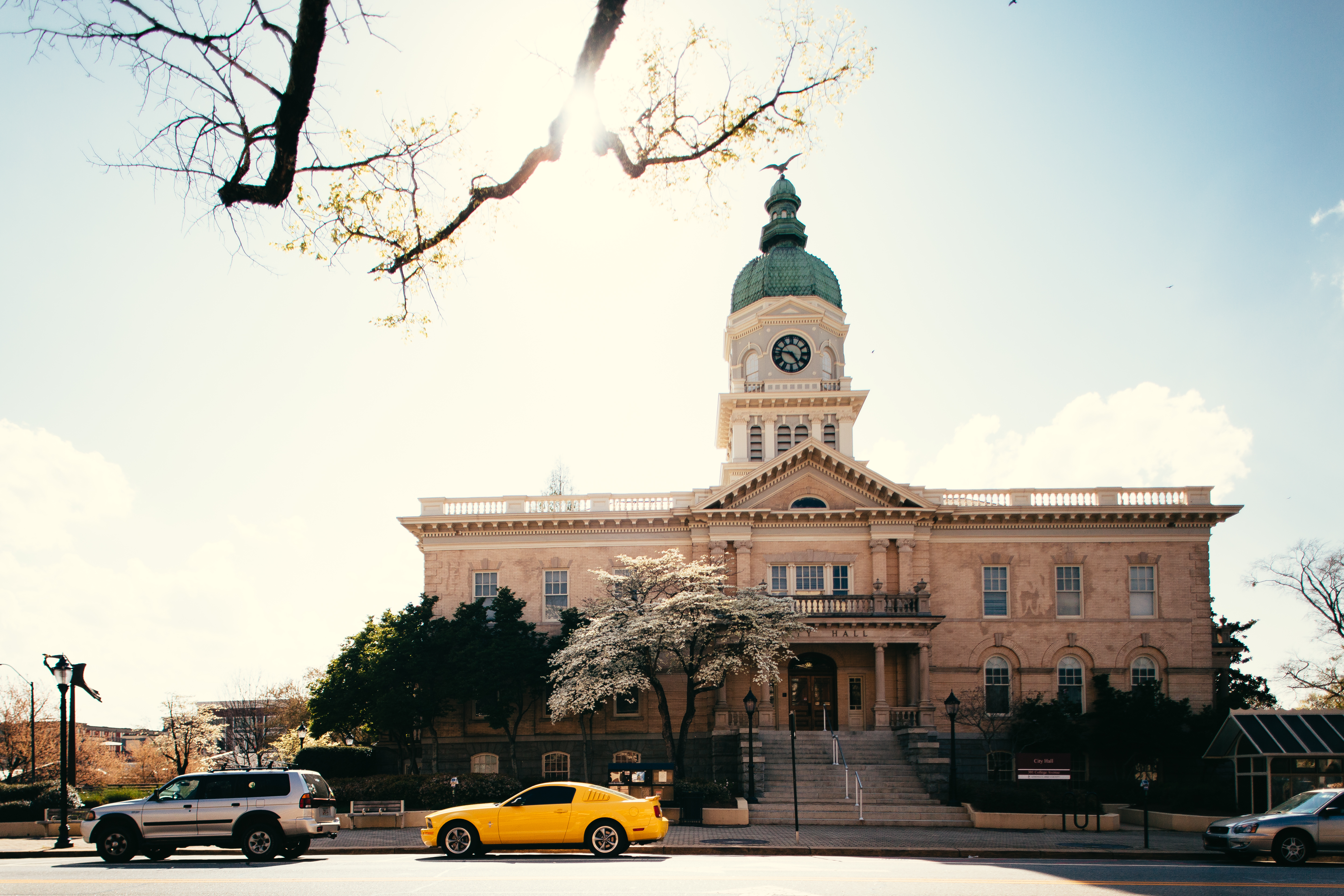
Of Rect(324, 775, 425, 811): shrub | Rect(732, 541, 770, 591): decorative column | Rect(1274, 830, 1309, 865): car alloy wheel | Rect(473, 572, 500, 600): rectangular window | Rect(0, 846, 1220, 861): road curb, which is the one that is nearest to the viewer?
Rect(1274, 830, 1309, 865): car alloy wheel

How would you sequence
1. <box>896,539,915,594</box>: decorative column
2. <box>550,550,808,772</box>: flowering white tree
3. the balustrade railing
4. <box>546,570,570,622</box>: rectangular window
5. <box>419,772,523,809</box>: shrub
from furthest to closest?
<box>546,570,570,622</box>: rectangular window → <box>896,539,915,594</box>: decorative column → the balustrade railing → <box>550,550,808,772</box>: flowering white tree → <box>419,772,523,809</box>: shrub

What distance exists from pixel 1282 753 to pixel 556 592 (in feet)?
Result: 83.8

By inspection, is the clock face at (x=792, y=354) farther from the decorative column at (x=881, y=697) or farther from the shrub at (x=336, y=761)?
the shrub at (x=336, y=761)

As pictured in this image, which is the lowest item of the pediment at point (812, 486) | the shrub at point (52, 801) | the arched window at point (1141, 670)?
the shrub at point (52, 801)

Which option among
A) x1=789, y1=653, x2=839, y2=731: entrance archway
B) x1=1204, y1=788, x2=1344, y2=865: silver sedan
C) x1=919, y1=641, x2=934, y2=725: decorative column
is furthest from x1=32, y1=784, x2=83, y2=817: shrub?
x1=1204, y1=788, x2=1344, y2=865: silver sedan

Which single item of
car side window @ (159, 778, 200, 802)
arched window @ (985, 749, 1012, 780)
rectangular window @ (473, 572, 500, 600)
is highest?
rectangular window @ (473, 572, 500, 600)

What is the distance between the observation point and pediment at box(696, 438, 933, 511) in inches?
1545

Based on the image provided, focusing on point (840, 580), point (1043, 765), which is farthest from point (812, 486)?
point (1043, 765)

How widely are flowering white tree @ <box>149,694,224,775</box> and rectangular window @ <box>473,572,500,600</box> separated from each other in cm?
4337

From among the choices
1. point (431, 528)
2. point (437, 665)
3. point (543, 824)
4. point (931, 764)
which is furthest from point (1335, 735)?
point (431, 528)

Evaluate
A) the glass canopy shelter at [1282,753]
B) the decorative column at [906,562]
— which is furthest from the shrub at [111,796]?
the glass canopy shelter at [1282,753]

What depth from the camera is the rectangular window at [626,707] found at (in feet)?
126

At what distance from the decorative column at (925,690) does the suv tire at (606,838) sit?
20.0 meters

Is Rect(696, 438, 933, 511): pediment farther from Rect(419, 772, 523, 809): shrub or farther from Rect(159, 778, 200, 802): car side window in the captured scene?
Rect(159, 778, 200, 802): car side window
